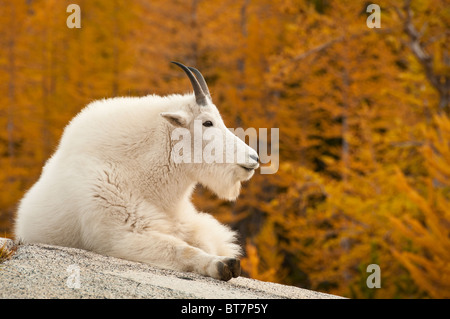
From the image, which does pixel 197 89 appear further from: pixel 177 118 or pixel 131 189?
pixel 131 189

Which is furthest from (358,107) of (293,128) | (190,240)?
(190,240)

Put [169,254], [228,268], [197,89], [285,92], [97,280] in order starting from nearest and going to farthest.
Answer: [97,280] → [228,268] → [169,254] → [197,89] → [285,92]

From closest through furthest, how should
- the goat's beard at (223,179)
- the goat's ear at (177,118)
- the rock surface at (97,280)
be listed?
the rock surface at (97,280)
the goat's ear at (177,118)
the goat's beard at (223,179)

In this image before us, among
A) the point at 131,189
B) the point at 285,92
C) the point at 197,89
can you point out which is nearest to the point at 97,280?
the point at 131,189

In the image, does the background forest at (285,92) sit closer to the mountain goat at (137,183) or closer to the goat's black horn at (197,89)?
the mountain goat at (137,183)

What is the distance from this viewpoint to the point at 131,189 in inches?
153

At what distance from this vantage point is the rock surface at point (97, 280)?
2717 mm

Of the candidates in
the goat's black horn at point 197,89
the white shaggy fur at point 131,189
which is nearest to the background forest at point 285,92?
the white shaggy fur at point 131,189

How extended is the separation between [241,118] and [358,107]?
3.80 metres

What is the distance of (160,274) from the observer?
129 inches

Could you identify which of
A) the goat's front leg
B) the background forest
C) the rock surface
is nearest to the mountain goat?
the goat's front leg

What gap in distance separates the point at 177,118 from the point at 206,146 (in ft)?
0.97

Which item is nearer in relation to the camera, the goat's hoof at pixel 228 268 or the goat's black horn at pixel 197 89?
the goat's hoof at pixel 228 268

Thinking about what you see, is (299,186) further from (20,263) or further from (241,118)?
(20,263)
